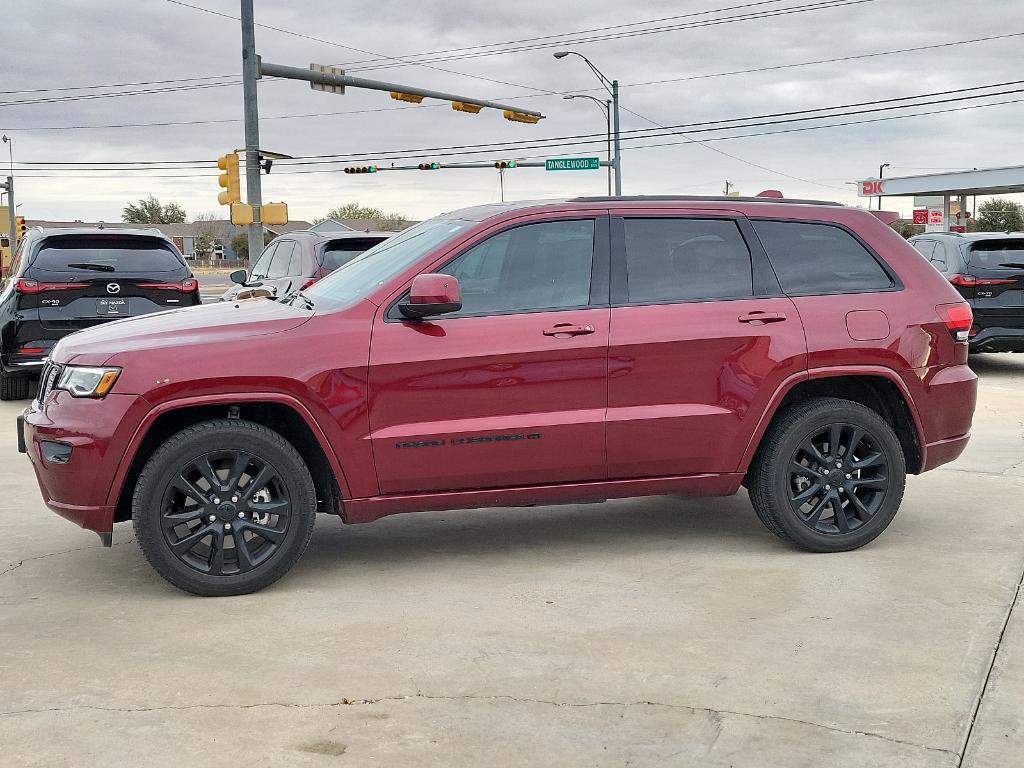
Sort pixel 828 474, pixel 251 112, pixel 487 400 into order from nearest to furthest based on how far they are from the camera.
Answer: pixel 487 400, pixel 828 474, pixel 251 112

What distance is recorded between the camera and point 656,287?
19.4 ft

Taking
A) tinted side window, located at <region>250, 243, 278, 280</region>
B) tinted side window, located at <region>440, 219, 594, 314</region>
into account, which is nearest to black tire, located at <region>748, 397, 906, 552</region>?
tinted side window, located at <region>440, 219, 594, 314</region>

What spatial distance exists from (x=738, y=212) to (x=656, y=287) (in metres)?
0.64

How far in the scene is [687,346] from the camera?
581 cm

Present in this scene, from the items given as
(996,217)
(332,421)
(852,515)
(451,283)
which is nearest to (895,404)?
(852,515)

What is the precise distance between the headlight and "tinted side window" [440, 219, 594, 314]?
160 cm

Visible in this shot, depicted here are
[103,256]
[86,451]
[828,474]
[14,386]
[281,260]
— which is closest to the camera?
[86,451]

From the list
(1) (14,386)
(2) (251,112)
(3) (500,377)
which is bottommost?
(1) (14,386)

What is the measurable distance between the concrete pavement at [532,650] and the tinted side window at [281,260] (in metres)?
7.22

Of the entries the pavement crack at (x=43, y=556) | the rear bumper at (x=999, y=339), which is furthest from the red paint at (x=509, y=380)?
the rear bumper at (x=999, y=339)

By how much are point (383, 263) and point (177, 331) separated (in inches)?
46.1

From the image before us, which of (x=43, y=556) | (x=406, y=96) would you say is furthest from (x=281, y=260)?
(x=406, y=96)

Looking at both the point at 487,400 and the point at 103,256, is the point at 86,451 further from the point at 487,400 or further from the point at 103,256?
the point at 103,256

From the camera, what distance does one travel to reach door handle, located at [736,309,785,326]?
19.4ft
